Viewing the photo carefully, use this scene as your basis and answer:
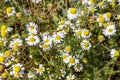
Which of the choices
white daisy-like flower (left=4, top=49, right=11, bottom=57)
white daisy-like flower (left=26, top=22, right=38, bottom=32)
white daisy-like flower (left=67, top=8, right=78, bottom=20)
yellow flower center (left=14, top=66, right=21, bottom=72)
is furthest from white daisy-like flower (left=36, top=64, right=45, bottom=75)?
white daisy-like flower (left=67, top=8, right=78, bottom=20)

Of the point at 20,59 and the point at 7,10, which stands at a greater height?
the point at 7,10

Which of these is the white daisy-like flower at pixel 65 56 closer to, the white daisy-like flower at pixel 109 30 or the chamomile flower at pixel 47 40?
the chamomile flower at pixel 47 40

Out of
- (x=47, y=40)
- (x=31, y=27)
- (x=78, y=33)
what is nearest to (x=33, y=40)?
(x=47, y=40)

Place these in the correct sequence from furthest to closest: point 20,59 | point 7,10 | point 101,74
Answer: point 7,10 → point 20,59 → point 101,74

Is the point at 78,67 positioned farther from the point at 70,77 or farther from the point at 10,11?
the point at 10,11

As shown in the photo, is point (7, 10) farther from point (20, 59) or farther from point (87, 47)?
point (87, 47)

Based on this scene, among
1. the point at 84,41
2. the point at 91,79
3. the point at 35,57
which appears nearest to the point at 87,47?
the point at 84,41

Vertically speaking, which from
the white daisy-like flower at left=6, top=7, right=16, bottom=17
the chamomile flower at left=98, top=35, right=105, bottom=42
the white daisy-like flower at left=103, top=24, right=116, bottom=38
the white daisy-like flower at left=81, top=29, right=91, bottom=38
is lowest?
the chamomile flower at left=98, top=35, right=105, bottom=42

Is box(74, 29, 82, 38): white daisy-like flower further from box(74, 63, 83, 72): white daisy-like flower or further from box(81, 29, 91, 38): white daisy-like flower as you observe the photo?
box(74, 63, 83, 72): white daisy-like flower
